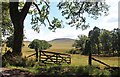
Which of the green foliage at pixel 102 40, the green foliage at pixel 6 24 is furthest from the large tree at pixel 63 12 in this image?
the green foliage at pixel 102 40

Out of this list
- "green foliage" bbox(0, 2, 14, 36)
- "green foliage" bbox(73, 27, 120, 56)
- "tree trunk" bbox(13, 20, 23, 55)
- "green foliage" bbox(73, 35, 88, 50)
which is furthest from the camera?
"green foliage" bbox(73, 35, 88, 50)

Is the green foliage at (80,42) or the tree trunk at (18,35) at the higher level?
the green foliage at (80,42)

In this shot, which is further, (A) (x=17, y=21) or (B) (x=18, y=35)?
(B) (x=18, y=35)

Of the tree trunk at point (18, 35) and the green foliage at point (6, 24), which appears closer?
the tree trunk at point (18, 35)

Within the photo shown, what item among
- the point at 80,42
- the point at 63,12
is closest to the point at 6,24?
the point at 63,12

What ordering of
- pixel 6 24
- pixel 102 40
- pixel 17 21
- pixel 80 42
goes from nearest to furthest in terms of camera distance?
pixel 17 21 → pixel 6 24 → pixel 102 40 → pixel 80 42

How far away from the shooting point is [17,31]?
88.4ft

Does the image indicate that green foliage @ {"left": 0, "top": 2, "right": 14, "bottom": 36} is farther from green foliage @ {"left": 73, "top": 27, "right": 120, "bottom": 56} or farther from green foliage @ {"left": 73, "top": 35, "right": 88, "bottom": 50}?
green foliage @ {"left": 73, "top": 35, "right": 88, "bottom": 50}

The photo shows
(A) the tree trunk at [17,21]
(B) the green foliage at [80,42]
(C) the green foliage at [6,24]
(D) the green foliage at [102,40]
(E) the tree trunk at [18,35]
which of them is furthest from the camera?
(B) the green foliage at [80,42]

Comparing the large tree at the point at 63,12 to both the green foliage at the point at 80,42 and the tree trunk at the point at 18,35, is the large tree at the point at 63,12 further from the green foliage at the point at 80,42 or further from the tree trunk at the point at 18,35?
the green foliage at the point at 80,42

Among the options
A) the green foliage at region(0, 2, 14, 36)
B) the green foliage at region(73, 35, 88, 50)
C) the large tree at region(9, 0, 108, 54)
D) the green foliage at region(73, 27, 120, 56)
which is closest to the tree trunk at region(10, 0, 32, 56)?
the large tree at region(9, 0, 108, 54)

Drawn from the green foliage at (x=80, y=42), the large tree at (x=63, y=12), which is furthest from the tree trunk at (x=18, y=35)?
the green foliage at (x=80, y=42)

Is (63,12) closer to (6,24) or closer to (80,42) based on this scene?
(6,24)

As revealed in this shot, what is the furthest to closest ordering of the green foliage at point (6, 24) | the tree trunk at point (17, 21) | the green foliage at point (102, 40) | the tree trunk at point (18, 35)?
1. the green foliage at point (102, 40)
2. the green foliage at point (6, 24)
3. the tree trunk at point (18, 35)
4. the tree trunk at point (17, 21)
